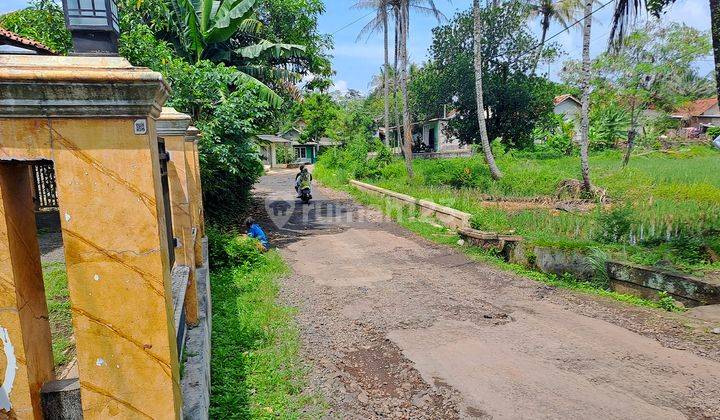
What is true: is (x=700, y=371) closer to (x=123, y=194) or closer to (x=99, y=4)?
(x=123, y=194)

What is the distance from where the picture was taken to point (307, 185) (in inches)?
634

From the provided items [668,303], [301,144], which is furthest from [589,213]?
[301,144]

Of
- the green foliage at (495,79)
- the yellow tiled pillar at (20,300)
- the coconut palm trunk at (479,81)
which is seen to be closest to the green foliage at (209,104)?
the yellow tiled pillar at (20,300)

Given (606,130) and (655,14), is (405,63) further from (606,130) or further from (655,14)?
(606,130)

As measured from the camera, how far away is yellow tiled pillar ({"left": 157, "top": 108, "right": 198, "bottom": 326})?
14.1 feet

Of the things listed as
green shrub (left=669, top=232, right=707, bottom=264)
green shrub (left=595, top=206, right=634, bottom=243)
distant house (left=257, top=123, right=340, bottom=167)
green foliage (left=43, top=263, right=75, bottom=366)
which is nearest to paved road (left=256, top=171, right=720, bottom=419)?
green shrub (left=669, top=232, right=707, bottom=264)

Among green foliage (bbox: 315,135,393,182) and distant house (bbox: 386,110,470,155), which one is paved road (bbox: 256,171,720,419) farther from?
distant house (bbox: 386,110,470,155)

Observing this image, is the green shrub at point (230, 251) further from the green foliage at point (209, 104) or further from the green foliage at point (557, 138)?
the green foliage at point (557, 138)

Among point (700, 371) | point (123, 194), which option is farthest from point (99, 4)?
point (700, 371)

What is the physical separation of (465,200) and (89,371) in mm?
11108

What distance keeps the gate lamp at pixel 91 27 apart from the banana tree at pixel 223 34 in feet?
30.6

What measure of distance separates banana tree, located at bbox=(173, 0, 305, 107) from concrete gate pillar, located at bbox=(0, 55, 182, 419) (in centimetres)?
998

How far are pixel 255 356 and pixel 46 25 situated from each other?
386 inches

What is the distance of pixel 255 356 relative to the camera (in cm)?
452
